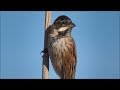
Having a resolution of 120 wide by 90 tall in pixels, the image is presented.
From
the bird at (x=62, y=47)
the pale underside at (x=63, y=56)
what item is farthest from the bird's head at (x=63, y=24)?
the pale underside at (x=63, y=56)

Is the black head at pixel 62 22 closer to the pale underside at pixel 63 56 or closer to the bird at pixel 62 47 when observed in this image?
the bird at pixel 62 47

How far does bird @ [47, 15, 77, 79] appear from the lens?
323 centimetres

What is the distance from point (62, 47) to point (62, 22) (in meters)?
0.35

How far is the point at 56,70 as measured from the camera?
12.1ft

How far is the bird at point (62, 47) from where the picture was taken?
3.23m

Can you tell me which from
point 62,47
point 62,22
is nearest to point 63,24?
point 62,22

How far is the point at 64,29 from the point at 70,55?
1.62 feet

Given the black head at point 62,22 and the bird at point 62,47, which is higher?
the black head at point 62,22

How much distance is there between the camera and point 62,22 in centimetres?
330

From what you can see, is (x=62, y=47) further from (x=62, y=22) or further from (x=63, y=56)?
(x=62, y=22)

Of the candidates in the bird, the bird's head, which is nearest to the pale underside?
the bird
